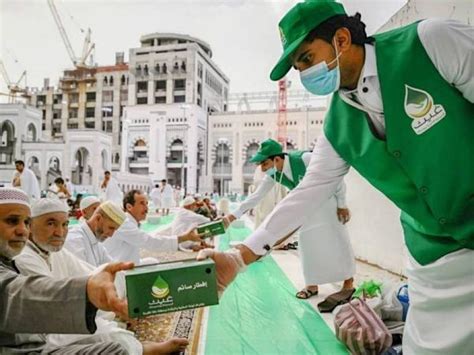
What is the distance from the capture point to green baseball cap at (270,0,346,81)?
3.10 feet

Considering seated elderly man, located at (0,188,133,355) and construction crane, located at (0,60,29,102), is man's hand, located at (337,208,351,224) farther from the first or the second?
construction crane, located at (0,60,29,102)

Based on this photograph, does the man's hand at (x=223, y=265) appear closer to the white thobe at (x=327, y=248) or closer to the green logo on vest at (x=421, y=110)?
the green logo on vest at (x=421, y=110)

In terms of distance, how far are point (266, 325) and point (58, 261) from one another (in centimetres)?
118

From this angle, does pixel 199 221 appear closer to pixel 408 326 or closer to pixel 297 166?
pixel 297 166

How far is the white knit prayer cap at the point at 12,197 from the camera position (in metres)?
1.04

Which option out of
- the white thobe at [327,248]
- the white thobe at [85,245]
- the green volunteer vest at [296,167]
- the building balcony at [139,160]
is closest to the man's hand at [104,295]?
the white thobe at [85,245]

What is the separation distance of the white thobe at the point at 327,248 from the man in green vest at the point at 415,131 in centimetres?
157

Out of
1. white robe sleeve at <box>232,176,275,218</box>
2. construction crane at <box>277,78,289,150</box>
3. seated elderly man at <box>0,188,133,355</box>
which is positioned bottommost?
seated elderly man at <box>0,188,133,355</box>

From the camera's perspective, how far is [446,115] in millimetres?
800

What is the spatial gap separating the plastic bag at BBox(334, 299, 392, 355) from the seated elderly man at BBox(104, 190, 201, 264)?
101 centimetres

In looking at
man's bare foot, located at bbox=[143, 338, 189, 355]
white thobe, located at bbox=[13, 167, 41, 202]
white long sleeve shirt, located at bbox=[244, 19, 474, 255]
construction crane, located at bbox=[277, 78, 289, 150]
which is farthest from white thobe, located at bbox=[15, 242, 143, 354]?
construction crane, located at bbox=[277, 78, 289, 150]

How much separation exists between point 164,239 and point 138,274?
5.52ft

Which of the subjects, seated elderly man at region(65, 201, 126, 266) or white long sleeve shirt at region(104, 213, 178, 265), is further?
white long sleeve shirt at region(104, 213, 178, 265)

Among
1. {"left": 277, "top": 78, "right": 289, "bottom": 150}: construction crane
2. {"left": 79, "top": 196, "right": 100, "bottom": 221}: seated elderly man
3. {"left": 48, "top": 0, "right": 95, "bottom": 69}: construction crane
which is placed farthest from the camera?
{"left": 48, "top": 0, "right": 95, "bottom": 69}: construction crane
